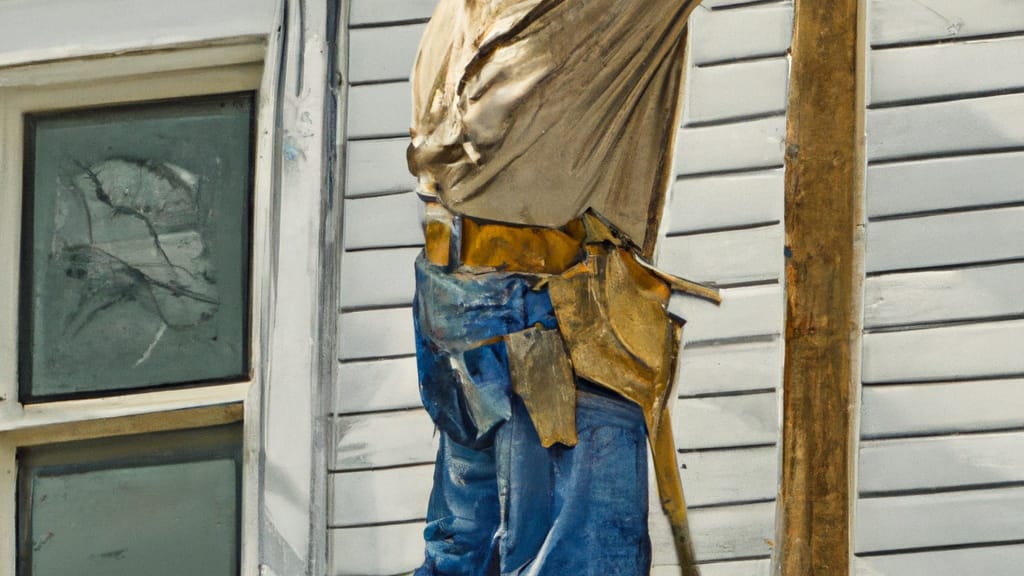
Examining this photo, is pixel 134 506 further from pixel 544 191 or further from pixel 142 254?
pixel 544 191

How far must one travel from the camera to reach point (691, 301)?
270cm

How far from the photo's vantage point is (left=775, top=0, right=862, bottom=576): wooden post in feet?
6.59

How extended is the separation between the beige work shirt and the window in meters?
0.85

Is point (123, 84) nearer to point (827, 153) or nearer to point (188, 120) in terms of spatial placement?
point (188, 120)

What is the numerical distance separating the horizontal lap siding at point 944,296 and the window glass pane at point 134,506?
90 cm

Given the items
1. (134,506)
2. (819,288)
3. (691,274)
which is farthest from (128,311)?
(819,288)

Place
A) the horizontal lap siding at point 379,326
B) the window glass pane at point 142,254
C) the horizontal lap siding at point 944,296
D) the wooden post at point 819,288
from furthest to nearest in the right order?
the window glass pane at point 142,254, the horizontal lap siding at point 379,326, the horizontal lap siding at point 944,296, the wooden post at point 819,288

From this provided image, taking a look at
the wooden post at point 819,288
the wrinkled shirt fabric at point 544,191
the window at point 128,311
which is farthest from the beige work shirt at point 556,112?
the window at point 128,311

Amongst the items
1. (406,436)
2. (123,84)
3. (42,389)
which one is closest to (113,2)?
(123,84)

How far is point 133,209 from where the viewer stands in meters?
2.96

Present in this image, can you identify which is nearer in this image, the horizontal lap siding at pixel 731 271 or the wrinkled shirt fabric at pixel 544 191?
the wrinkled shirt fabric at pixel 544 191

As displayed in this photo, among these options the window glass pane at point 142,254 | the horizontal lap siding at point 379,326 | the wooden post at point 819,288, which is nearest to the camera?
the wooden post at point 819,288

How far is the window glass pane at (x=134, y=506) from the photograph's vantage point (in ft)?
9.40

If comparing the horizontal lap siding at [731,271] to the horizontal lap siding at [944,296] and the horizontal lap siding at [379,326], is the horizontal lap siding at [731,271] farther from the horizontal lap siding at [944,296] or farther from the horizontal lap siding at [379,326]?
the horizontal lap siding at [379,326]
